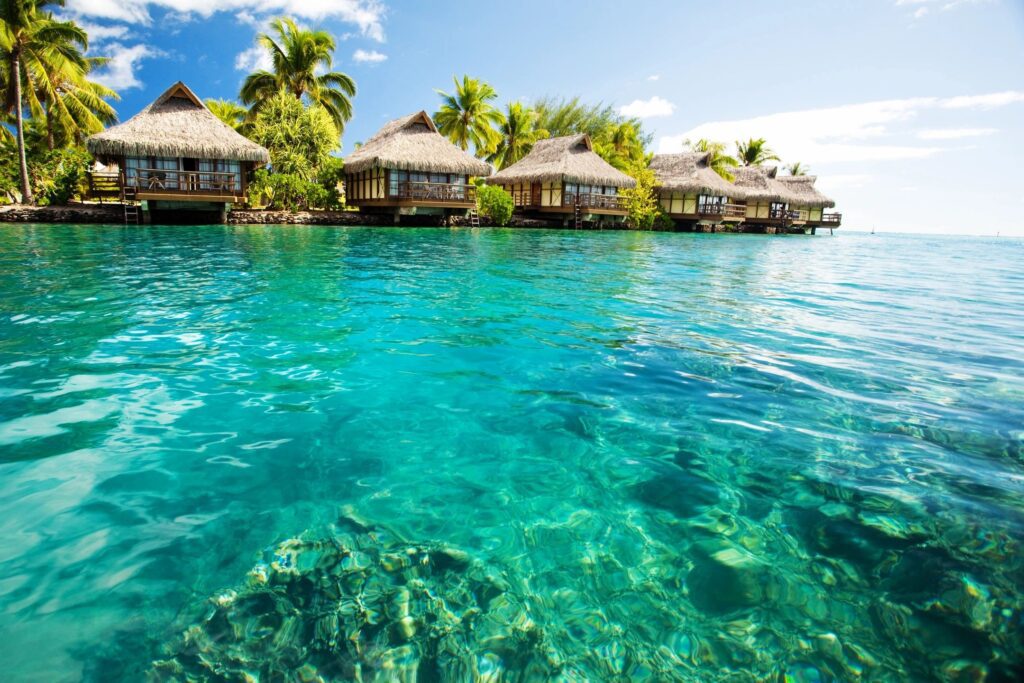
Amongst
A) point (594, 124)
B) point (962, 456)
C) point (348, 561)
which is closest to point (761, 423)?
point (962, 456)

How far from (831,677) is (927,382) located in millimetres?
3649

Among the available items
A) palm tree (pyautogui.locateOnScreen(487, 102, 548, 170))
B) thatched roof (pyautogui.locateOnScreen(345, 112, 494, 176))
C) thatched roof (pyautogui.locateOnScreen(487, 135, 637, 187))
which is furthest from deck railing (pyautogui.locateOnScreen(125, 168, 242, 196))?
palm tree (pyautogui.locateOnScreen(487, 102, 548, 170))

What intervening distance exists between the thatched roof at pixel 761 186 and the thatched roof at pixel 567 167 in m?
13.5

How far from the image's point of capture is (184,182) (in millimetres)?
20781

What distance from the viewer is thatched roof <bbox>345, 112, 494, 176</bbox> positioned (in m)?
24.5

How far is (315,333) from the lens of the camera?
529cm

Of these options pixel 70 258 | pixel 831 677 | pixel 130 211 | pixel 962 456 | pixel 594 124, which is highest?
pixel 594 124

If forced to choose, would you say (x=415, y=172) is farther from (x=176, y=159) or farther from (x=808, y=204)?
(x=808, y=204)

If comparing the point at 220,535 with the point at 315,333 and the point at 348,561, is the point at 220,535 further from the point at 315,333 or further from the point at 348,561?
the point at 315,333

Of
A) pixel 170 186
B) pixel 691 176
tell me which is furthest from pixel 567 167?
pixel 170 186

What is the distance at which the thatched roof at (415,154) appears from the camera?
24.5 m

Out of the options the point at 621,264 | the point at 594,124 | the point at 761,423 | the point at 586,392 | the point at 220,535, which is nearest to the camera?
the point at 220,535

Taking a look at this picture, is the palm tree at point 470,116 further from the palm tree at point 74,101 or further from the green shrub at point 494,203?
the palm tree at point 74,101

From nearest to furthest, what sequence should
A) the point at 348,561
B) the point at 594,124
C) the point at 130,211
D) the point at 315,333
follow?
1. the point at 348,561
2. the point at 315,333
3. the point at 130,211
4. the point at 594,124
